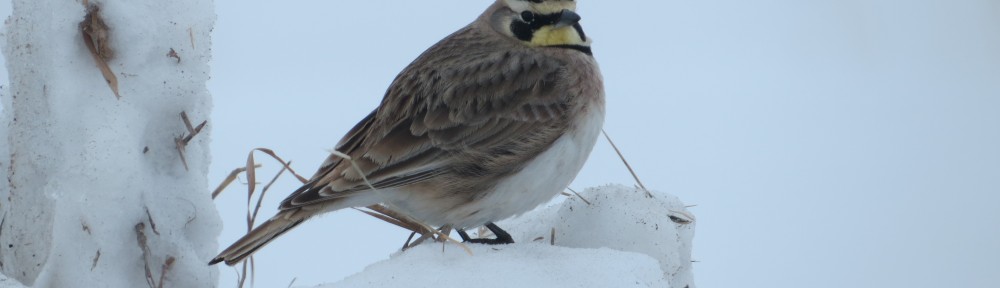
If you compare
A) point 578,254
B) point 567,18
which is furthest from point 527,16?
point 578,254

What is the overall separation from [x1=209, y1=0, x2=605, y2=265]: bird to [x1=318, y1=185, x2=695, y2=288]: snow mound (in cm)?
16

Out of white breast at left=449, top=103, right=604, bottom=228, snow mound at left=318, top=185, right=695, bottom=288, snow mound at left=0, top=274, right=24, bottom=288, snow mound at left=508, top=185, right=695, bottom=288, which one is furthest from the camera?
white breast at left=449, top=103, right=604, bottom=228

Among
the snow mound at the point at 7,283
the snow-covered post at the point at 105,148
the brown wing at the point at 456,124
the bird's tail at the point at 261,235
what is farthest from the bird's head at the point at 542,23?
the snow mound at the point at 7,283

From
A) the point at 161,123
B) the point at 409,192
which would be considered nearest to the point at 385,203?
the point at 409,192

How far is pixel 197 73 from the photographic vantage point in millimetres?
3195

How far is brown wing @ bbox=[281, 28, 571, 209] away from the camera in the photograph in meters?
3.58

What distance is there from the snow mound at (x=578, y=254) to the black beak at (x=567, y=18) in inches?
25.5

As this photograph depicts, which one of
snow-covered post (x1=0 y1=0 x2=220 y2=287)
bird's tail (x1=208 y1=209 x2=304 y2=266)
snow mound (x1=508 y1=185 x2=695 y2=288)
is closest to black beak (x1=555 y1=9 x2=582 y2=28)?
snow mound (x1=508 y1=185 x2=695 y2=288)

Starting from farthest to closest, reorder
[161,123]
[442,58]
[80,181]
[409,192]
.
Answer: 1. [442,58]
2. [409,192]
3. [161,123]
4. [80,181]

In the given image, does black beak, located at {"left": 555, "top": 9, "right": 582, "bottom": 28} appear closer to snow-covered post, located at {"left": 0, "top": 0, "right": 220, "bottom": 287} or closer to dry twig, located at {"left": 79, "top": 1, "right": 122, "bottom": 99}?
snow-covered post, located at {"left": 0, "top": 0, "right": 220, "bottom": 287}

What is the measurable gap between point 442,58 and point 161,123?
120 centimetres

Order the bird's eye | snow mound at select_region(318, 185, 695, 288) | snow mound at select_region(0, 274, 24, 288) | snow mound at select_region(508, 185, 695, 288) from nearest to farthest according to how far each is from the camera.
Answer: snow mound at select_region(0, 274, 24, 288) < snow mound at select_region(318, 185, 695, 288) < snow mound at select_region(508, 185, 695, 288) < the bird's eye

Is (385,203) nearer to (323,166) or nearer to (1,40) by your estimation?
(323,166)

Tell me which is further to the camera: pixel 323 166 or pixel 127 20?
pixel 323 166
